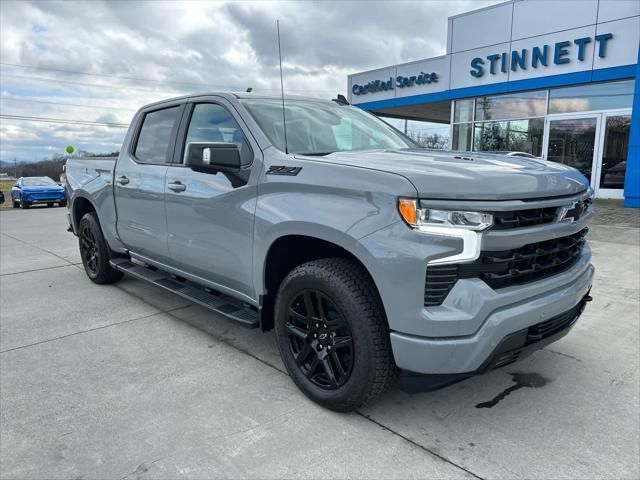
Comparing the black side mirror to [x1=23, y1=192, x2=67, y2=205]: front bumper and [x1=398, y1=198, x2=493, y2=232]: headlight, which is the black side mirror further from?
[x1=23, y1=192, x2=67, y2=205]: front bumper

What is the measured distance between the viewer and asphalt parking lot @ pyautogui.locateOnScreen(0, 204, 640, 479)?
2270mm

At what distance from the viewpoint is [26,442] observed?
96.3 inches

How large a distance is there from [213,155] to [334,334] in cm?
130

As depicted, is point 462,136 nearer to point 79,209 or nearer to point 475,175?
point 79,209

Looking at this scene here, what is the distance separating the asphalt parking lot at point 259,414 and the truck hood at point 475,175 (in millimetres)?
1262

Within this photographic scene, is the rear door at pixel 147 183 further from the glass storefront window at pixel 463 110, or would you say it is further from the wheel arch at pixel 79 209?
the glass storefront window at pixel 463 110

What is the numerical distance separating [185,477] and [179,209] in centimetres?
205

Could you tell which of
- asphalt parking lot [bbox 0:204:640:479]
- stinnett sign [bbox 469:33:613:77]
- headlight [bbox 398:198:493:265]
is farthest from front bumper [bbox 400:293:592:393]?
stinnett sign [bbox 469:33:613:77]

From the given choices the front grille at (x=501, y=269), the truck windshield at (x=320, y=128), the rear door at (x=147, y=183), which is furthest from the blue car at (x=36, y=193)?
the front grille at (x=501, y=269)

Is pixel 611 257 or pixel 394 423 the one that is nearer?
pixel 394 423

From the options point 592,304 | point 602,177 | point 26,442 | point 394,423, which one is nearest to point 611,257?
point 592,304

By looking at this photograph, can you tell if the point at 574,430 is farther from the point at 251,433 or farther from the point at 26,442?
the point at 26,442

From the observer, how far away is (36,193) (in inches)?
781

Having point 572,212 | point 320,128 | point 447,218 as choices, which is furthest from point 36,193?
point 572,212
